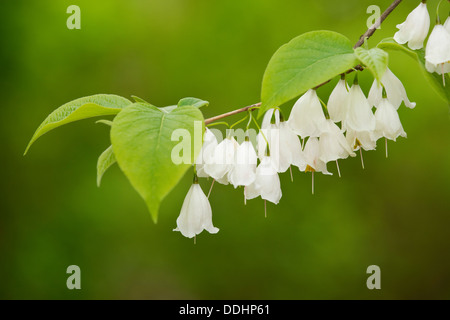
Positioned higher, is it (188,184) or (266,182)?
(188,184)

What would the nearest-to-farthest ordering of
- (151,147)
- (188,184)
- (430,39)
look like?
(151,147), (430,39), (188,184)

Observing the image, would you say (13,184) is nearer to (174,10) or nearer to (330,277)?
Answer: (174,10)

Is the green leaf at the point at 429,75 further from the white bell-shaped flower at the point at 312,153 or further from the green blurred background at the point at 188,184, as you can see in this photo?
the green blurred background at the point at 188,184

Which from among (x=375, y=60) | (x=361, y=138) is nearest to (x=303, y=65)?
(x=375, y=60)

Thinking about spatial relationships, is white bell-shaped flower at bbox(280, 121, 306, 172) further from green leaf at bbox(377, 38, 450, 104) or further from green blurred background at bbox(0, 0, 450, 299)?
green blurred background at bbox(0, 0, 450, 299)

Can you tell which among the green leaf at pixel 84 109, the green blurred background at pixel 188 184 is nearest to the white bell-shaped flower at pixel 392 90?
the green leaf at pixel 84 109

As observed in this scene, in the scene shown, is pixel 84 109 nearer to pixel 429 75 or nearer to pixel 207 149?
pixel 207 149

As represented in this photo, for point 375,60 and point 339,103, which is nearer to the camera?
point 375,60

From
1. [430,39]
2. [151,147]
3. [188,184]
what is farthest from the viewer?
[188,184]
